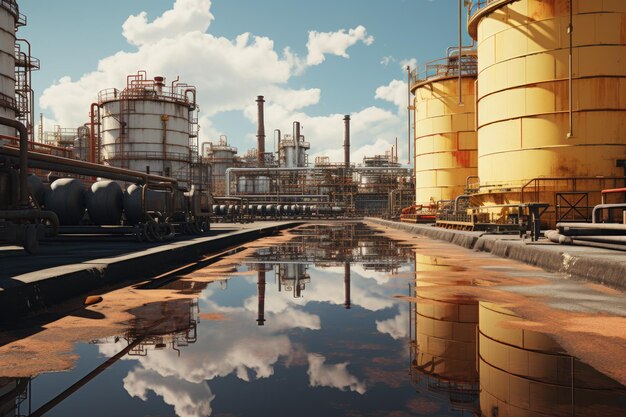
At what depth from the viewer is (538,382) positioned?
9.57 ft

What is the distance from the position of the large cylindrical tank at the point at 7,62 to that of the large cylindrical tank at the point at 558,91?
81.8 ft

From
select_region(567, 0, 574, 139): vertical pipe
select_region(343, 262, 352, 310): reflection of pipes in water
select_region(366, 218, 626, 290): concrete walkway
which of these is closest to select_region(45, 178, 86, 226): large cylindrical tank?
select_region(343, 262, 352, 310): reflection of pipes in water

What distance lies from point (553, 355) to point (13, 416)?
3291 mm

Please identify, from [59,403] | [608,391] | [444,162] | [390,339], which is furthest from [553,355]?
[444,162]

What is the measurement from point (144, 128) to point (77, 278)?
34526mm

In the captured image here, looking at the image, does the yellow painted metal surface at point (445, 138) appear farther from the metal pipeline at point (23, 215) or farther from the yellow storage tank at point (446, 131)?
the metal pipeline at point (23, 215)

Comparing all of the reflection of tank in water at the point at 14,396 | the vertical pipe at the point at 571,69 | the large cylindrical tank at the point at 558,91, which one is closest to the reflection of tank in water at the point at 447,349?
the reflection of tank in water at the point at 14,396

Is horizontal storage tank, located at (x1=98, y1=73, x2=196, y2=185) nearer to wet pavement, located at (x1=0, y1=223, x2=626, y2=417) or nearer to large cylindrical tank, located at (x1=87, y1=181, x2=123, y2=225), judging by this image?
large cylindrical tank, located at (x1=87, y1=181, x2=123, y2=225)

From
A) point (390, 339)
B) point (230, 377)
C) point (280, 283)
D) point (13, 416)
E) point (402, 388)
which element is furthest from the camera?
point (280, 283)

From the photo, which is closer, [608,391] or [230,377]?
[608,391]

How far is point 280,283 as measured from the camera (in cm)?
726

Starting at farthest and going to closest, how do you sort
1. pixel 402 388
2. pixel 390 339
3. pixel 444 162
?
pixel 444 162
pixel 390 339
pixel 402 388

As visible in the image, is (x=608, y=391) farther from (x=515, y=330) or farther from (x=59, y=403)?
(x=59, y=403)

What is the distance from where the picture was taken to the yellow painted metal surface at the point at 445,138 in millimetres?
25844
